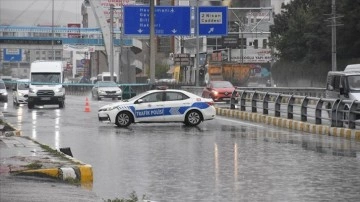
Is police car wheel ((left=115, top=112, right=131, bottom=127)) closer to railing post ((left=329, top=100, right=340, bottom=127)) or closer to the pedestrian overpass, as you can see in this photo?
railing post ((left=329, top=100, right=340, bottom=127))

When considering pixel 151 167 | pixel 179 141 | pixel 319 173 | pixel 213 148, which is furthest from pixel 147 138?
pixel 319 173

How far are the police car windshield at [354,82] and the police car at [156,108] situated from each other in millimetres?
5397

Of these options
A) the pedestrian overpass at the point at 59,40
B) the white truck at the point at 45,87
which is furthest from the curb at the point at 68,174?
the pedestrian overpass at the point at 59,40

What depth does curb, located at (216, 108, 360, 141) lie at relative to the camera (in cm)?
2546

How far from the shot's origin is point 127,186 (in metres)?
13.5

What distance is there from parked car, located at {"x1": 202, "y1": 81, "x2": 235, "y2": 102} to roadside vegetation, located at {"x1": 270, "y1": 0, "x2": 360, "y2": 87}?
1037 cm

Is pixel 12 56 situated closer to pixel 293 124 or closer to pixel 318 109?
pixel 293 124

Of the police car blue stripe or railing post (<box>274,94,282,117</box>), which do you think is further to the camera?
railing post (<box>274,94,282,117</box>)

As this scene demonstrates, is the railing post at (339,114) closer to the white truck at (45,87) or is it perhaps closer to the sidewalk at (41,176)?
the sidewalk at (41,176)

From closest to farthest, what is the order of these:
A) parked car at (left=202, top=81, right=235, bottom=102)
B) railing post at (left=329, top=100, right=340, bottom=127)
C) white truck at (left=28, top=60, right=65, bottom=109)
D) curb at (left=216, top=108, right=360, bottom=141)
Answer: curb at (left=216, top=108, right=360, bottom=141)
railing post at (left=329, top=100, right=340, bottom=127)
white truck at (left=28, top=60, right=65, bottom=109)
parked car at (left=202, top=81, right=235, bottom=102)

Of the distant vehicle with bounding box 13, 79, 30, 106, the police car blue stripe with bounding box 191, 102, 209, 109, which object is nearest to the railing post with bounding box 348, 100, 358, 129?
the police car blue stripe with bounding box 191, 102, 209, 109

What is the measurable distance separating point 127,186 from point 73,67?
605 feet

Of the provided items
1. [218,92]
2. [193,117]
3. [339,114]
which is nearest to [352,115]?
[339,114]

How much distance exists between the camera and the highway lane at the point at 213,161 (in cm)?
1297
